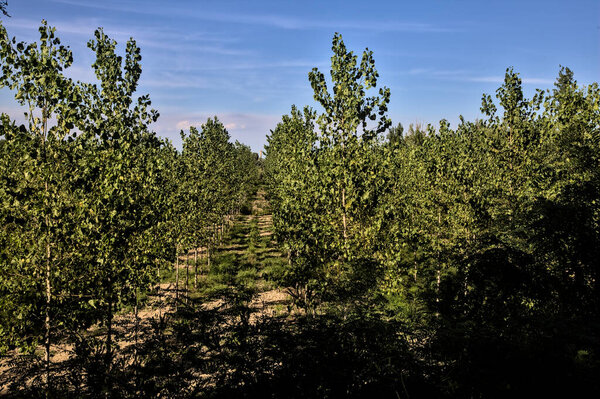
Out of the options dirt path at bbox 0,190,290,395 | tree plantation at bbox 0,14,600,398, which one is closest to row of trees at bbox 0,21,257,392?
tree plantation at bbox 0,14,600,398

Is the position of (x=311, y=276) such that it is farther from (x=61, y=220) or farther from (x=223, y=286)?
(x=223, y=286)

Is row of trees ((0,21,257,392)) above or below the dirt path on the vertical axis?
above

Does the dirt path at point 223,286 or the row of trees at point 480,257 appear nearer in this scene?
the row of trees at point 480,257

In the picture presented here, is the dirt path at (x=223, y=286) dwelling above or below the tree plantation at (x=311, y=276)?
below

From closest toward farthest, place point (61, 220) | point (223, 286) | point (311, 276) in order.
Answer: point (61, 220) < point (311, 276) < point (223, 286)

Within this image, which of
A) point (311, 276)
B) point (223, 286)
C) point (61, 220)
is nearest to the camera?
point (61, 220)

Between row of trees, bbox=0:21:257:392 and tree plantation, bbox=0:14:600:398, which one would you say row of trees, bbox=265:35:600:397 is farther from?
row of trees, bbox=0:21:257:392

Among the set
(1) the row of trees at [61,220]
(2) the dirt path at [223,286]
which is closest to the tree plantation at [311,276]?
(1) the row of trees at [61,220]

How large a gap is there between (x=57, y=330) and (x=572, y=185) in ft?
53.0

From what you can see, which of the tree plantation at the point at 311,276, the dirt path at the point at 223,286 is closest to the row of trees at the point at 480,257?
the tree plantation at the point at 311,276

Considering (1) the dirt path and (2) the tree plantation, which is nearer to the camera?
(2) the tree plantation

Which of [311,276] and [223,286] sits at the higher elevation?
[311,276]

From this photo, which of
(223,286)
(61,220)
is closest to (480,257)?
(61,220)

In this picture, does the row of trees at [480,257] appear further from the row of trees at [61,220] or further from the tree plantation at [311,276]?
the row of trees at [61,220]
